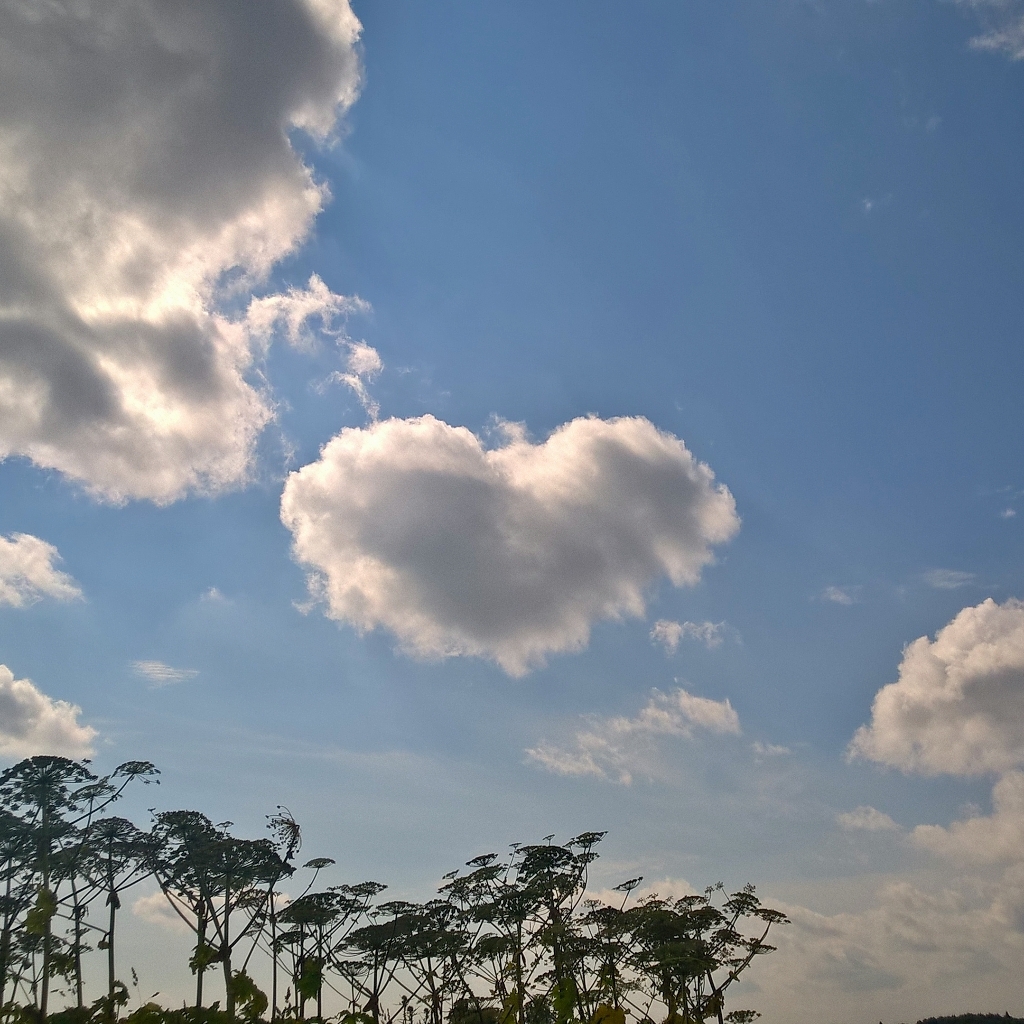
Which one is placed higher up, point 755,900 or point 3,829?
point 3,829

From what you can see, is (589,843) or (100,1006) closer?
(100,1006)

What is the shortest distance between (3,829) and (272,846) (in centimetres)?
1235

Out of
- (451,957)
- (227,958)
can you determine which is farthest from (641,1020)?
(227,958)

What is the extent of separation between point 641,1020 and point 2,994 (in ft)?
89.1

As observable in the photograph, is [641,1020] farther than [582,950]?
No

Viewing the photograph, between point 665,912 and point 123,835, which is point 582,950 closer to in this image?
point 665,912

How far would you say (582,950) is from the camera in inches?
1613

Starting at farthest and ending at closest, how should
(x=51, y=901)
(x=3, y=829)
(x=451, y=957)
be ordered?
(x=451, y=957) → (x=3, y=829) → (x=51, y=901)

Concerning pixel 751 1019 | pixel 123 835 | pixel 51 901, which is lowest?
pixel 751 1019

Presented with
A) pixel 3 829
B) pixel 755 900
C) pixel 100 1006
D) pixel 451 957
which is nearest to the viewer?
pixel 100 1006

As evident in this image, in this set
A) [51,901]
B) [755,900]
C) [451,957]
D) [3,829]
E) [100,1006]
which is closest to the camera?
[100,1006]

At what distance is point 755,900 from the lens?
140ft

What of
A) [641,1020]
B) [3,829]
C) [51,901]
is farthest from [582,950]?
[3,829]

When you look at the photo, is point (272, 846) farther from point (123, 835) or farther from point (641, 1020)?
point (641, 1020)
